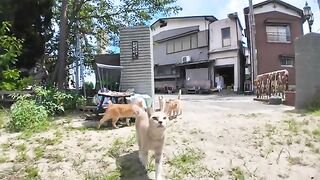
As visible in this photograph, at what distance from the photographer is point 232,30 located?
1131 inches

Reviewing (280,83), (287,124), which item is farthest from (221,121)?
(280,83)

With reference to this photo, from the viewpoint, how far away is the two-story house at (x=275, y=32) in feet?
91.2

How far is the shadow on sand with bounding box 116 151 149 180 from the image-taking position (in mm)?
5660

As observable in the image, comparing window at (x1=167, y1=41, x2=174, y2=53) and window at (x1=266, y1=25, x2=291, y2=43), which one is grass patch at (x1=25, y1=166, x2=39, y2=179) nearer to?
window at (x1=266, y1=25, x2=291, y2=43)

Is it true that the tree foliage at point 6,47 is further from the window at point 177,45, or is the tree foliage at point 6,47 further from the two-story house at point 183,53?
the window at point 177,45

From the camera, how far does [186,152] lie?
6.40m

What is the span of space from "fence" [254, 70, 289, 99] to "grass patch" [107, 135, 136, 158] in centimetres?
790

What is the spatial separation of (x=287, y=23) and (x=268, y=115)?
2181 cm

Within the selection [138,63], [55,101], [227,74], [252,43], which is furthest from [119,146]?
[227,74]

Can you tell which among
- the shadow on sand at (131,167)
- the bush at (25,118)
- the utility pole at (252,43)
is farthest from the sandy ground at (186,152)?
the utility pole at (252,43)

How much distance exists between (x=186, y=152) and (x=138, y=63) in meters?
5.05

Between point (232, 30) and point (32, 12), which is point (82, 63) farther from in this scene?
point (232, 30)

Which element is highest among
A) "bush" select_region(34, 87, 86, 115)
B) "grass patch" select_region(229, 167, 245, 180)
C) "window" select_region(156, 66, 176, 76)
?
"window" select_region(156, 66, 176, 76)

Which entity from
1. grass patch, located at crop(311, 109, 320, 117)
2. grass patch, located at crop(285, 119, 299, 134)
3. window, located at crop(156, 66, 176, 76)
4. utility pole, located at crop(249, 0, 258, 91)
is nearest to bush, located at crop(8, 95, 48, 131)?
grass patch, located at crop(285, 119, 299, 134)
